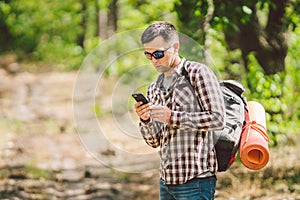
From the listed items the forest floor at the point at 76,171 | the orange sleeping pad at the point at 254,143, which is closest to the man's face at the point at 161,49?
the orange sleeping pad at the point at 254,143

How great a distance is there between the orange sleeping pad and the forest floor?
3.20 m

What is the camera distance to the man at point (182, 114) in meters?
2.80

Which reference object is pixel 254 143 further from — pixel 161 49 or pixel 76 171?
pixel 76 171

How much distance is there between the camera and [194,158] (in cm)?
290

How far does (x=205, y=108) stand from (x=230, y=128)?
0.25 meters

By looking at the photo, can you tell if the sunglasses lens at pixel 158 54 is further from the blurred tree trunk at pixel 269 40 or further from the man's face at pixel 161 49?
the blurred tree trunk at pixel 269 40

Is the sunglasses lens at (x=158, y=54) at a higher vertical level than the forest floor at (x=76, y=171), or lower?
higher

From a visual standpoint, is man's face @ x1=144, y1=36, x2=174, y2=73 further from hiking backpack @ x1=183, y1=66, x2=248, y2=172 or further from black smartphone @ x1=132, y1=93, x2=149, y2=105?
black smartphone @ x1=132, y1=93, x2=149, y2=105

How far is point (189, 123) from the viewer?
2809mm

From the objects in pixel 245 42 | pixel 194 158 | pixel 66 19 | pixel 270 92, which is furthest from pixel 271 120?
pixel 66 19

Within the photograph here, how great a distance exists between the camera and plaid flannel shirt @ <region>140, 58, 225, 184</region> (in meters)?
2.80

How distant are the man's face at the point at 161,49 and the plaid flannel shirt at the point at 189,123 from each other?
6 cm

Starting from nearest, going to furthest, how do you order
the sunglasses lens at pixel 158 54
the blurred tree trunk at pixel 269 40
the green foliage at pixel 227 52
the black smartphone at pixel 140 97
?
the black smartphone at pixel 140 97 < the sunglasses lens at pixel 158 54 < the green foliage at pixel 227 52 < the blurred tree trunk at pixel 269 40

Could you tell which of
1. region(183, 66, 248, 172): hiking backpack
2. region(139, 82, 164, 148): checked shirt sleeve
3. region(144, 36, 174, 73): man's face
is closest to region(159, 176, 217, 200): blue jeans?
region(183, 66, 248, 172): hiking backpack
